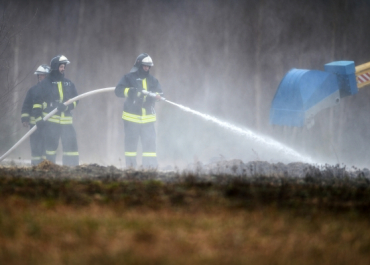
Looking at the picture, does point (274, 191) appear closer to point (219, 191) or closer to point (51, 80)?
point (219, 191)

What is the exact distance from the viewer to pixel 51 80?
35.7 ft

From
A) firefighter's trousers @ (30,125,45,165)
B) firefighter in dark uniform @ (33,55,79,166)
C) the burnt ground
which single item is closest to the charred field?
the burnt ground

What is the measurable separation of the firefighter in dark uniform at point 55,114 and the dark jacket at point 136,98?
4.19ft

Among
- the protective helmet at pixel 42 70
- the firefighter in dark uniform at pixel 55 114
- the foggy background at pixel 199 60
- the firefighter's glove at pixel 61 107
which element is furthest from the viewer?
the foggy background at pixel 199 60

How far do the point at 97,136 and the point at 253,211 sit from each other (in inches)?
433

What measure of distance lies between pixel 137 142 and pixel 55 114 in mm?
1903

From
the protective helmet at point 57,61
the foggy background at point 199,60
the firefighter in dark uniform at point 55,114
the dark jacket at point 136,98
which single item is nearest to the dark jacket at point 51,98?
the firefighter in dark uniform at point 55,114

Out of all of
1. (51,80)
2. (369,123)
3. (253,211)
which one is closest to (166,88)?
(51,80)

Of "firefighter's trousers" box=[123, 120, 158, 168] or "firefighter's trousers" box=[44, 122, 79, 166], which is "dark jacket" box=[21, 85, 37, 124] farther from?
"firefighter's trousers" box=[123, 120, 158, 168]

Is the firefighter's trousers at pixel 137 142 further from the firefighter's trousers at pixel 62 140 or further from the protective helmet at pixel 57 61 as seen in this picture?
the protective helmet at pixel 57 61

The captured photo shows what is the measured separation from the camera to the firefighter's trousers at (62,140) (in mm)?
10828

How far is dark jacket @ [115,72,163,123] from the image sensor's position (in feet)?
33.0

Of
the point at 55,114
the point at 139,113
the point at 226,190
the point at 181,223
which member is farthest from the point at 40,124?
the point at 181,223

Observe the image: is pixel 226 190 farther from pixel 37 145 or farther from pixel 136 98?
pixel 37 145
